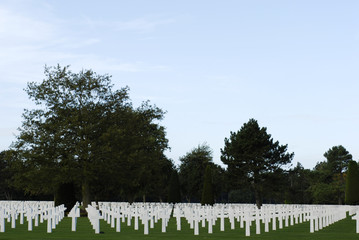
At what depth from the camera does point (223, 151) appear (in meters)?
78.6

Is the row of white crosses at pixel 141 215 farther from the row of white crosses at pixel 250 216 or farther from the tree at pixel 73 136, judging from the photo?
the tree at pixel 73 136

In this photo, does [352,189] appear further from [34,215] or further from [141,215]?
[141,215]

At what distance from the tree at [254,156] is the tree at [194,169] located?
31.9 feet

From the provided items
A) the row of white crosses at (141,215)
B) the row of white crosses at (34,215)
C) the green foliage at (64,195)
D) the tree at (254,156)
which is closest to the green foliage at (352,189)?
the tree at (254,156)

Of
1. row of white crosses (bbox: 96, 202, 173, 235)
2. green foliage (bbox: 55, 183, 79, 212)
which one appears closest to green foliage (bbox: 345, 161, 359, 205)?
green foliage (bbox: 55, 183, 79, 212)

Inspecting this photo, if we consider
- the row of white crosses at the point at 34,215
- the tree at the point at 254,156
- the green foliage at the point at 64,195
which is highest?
the tree at the point at 254,156

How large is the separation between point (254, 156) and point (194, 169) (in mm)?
14716

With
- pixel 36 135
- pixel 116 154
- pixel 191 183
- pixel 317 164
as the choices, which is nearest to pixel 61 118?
pixel 36 135

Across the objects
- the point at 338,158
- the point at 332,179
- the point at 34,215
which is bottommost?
the point at 34,215

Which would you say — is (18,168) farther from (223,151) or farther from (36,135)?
(223,151)

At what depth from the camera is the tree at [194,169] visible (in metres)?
85.6

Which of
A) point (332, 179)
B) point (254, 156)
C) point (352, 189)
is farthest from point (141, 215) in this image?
point (332, 179)

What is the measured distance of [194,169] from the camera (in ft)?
283

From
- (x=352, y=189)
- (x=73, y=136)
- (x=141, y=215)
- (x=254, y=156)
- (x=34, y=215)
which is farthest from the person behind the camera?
(x=254, y=156)
